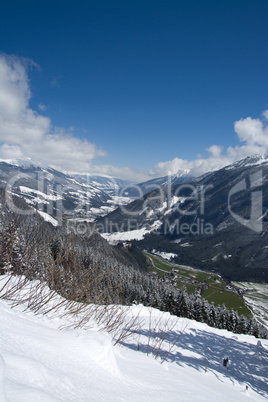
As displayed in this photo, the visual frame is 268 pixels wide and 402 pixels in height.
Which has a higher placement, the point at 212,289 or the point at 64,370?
the point at 64,370

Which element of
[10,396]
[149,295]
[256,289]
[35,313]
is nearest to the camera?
[10,396]

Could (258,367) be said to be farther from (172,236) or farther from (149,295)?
(172,236)

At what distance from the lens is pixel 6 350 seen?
2258 mm

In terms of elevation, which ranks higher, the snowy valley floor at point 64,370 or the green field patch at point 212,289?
the snowy valley floor at point 64,370

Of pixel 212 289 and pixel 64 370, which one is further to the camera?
pixel 212 289

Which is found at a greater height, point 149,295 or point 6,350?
point 6,350

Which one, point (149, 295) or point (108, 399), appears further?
point (149, 295)

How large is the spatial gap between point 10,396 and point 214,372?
26.7 ft

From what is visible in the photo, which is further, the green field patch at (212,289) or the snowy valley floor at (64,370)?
the green field patch at (212,289)

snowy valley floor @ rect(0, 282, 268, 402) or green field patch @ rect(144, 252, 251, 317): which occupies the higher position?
snowy valley floor @ rect(0, 282, 268, 402)

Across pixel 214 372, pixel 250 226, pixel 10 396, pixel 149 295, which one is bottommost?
pixel 149 295

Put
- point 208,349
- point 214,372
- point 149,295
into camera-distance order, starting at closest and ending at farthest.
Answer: point 214,372, point 208,349, point 149,295

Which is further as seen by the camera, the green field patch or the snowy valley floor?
the green field patch

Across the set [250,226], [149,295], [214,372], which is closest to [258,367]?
[214,372]
